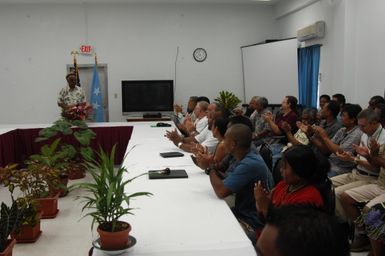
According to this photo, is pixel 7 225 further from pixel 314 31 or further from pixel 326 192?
pixel 314 31

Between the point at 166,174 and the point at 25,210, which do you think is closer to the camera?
the point at 166,174

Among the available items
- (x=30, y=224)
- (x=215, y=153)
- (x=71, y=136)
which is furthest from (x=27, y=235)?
(x=71, y=136)

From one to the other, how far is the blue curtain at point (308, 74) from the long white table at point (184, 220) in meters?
4.37

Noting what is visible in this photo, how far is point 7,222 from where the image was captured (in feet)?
8.86

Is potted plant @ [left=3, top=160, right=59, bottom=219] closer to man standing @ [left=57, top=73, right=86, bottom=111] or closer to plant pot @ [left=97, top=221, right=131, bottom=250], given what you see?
plant pot @ [left=97, top=221, right=131, bottom=250]

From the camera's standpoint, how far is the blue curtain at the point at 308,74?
691 centimetres

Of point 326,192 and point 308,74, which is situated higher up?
point 308,74

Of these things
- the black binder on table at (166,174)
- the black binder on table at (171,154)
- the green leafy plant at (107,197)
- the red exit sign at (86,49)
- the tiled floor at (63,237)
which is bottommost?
the tiled floor at (63,237)

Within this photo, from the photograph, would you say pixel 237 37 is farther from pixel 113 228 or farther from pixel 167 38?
pixel 113 228

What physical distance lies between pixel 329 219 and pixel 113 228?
110cm

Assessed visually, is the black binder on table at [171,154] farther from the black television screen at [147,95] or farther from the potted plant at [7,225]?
the black television screen at [147,95]

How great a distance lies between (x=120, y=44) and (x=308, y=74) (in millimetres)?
4027

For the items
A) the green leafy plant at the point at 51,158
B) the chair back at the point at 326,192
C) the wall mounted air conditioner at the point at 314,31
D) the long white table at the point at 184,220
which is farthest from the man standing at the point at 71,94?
the chair back at the point at 326,192

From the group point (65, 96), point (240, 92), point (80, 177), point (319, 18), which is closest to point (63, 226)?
point (80, 177)
